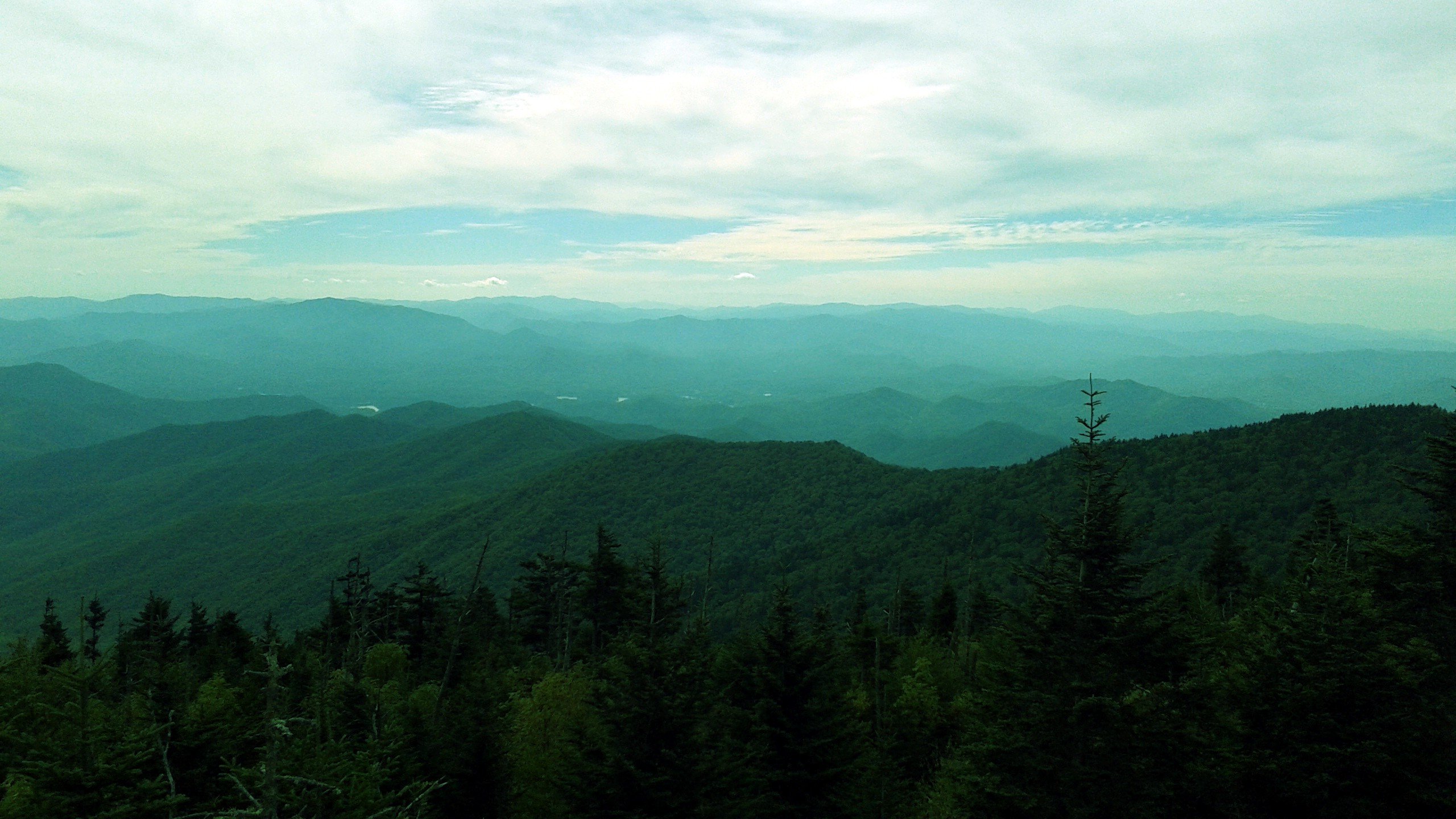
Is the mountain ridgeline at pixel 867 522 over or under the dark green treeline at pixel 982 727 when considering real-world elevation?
under

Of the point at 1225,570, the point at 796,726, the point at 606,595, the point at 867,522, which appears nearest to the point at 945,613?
the point at 1225,570

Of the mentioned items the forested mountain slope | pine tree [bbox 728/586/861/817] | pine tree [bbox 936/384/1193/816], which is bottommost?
the forested mountain slope

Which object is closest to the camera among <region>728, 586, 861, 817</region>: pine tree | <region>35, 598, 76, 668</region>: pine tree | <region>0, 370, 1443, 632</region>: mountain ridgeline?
<region>728, 586, 861, 817</region>: pine tree

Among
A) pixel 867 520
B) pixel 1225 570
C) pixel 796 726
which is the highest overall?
pixel 796 726

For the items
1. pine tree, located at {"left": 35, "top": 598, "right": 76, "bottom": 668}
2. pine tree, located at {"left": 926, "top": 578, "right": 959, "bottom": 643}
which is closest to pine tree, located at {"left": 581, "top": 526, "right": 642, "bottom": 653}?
pine tree, located at {"left": 35, "top": 598, "right": 76, "bottom": 668}

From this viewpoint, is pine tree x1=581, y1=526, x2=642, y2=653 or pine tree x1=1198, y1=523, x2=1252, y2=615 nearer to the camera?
pine tree x1=581, y1=526, x2=642, y2=653

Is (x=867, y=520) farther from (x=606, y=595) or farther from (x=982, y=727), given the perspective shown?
(x=982, y=727)

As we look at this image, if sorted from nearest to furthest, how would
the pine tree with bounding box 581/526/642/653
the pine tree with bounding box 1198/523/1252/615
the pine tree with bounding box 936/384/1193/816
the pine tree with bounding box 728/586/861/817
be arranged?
the pine tree with bounding box 936/384/1193/816 < the pine tree with bounding box 728/586/861/817 < the pine tree with bounding box 581/526/642/653 < the pine tree with bounding box 1198/523/1252/615

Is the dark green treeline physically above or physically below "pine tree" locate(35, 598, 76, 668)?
above

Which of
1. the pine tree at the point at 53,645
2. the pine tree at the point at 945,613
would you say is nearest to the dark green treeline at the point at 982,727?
the pine tree at the point at 53,645

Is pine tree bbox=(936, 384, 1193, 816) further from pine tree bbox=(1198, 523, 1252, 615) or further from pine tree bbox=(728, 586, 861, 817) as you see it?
pine tree bbox=(1198, 523, 1252, 615)

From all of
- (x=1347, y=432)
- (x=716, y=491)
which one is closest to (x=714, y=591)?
(x=716, y=491)

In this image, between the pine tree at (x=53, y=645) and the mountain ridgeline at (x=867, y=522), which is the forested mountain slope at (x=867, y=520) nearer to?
the mountain ridgeline at (x=867, y=522)
